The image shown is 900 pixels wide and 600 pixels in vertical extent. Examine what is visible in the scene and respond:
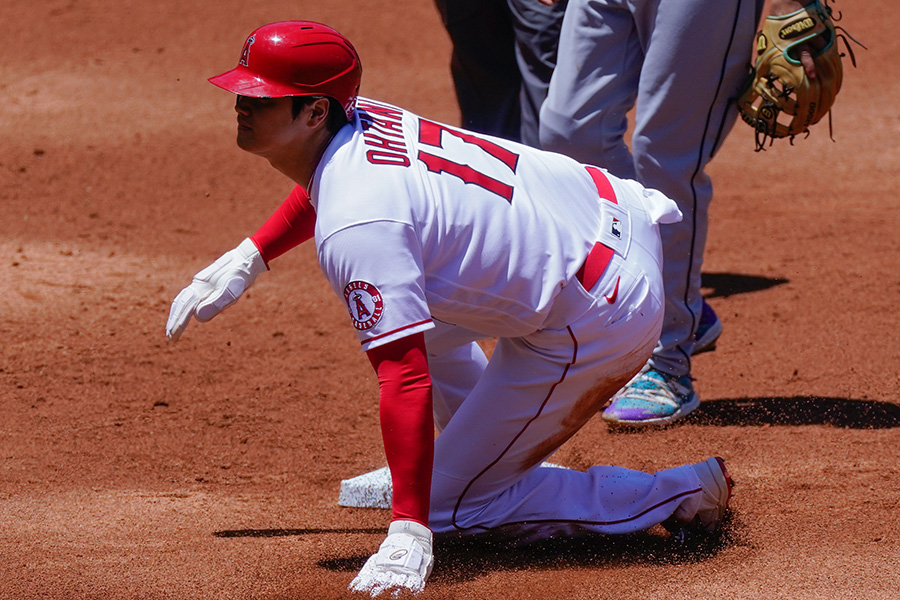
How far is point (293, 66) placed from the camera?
8.54ft

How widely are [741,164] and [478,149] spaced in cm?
573

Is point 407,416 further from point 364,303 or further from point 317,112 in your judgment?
point 317,112

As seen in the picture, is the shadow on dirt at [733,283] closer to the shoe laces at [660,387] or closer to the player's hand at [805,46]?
the shoe laces at [660,387]

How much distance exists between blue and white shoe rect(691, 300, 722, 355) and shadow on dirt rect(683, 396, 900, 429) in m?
0.27

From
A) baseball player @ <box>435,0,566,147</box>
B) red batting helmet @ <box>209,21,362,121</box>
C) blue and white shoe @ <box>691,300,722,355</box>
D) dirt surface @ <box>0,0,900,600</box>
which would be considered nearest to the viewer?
red batting helmet @ <box>209,21,362,121</box>

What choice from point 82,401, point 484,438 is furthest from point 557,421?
point 82,401

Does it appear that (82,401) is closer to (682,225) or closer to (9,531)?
(9,531)

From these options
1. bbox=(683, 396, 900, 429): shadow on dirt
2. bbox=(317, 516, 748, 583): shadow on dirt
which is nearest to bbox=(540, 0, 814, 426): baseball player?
bbox=(683, 396, 900, 429): shadow on dirt

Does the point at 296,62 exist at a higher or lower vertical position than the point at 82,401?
higher

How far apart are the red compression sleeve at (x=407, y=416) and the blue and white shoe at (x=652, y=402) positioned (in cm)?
168

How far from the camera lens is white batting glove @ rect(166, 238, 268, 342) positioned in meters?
3.11

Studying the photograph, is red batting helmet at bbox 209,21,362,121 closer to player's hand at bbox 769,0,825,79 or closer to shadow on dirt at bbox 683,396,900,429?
player's hand at bbox 769,0,825,79

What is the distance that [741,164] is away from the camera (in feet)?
26.6

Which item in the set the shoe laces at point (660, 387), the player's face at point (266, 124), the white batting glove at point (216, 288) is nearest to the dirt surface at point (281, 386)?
the shoe laces at point (660, 387)
